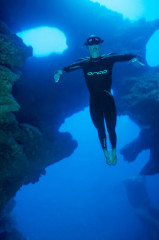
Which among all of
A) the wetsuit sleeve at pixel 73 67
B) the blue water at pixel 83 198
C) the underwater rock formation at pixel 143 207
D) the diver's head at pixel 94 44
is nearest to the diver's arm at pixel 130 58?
the diver's head at pixel 94 44

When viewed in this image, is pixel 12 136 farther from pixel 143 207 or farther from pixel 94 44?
pixel 143 207

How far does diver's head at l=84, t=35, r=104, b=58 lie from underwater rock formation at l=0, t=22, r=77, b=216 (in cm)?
290

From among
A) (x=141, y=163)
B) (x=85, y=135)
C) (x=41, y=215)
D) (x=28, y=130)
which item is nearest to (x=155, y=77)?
(x=28, y=130)

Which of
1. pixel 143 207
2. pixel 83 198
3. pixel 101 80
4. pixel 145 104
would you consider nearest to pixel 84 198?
pixel 83 198

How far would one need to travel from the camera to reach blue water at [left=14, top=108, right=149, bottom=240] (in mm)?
62344

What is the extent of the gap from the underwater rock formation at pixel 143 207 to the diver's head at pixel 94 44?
3339cm

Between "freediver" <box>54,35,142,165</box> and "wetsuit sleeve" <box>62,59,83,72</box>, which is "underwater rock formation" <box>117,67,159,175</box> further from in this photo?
"wetsuit sleeve" <box>62,59,83,72</box>

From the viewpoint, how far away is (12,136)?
9.61 metres

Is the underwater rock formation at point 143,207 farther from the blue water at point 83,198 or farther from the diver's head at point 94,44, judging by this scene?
the diver's head at point 94,44

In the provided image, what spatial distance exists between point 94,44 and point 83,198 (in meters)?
93.5

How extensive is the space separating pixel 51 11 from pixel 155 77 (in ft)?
28.6

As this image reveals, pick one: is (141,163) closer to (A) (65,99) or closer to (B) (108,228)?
(B) (108,228)

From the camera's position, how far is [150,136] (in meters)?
17.4

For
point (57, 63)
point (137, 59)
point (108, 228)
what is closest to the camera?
point (137, 59)
